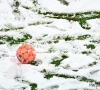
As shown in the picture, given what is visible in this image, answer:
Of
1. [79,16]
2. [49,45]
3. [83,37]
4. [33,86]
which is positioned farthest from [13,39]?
[33,86]

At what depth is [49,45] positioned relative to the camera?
596cm

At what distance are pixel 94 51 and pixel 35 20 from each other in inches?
96.6

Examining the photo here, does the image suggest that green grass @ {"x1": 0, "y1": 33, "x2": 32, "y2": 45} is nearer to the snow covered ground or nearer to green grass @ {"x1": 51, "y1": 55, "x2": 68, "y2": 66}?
the snow covered ground

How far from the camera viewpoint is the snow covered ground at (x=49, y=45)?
4496 mm

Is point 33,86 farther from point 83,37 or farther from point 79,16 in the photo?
point 79,16

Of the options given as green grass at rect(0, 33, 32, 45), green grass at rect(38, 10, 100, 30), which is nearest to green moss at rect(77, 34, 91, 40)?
green grass at rect(38, 10, 100, 30)

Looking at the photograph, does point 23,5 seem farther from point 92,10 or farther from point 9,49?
point 9,49

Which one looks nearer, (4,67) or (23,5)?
(4,67)

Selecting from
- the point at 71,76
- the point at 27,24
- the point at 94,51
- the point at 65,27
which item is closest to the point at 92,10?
the point at 65,27

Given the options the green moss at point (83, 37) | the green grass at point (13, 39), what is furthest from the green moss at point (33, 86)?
the green moss at point (83, 37)

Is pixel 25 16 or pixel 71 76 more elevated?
pixel 25 16

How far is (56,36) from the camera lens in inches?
254

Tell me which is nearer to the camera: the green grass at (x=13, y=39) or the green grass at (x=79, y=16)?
the green grass at (x=13, y=39)

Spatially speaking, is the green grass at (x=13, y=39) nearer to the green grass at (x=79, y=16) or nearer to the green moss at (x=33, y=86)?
the green grass at (x=79, y=16)
